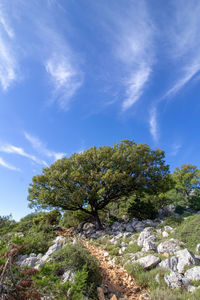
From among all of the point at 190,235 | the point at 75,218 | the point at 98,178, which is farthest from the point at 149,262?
the point at 75,218

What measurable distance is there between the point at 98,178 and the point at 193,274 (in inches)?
413

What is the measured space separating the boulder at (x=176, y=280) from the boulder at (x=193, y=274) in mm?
193

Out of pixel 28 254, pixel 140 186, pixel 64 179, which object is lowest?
pixel 28 254

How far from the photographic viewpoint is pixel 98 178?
48.9 ft

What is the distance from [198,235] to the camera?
8.16 meters

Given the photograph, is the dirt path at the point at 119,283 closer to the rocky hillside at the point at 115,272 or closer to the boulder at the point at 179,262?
the rocky hillside at the point at 115,272

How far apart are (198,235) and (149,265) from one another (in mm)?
3999

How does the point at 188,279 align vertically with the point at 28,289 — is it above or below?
below

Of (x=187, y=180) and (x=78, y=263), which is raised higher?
(x=187, y=180)

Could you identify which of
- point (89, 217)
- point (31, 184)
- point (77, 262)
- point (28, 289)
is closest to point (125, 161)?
point (89, 217)

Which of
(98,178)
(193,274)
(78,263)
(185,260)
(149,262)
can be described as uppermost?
(98,178)

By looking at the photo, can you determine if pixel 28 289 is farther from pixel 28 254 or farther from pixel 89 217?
pixel 89 217

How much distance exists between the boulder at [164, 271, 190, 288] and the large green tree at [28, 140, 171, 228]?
9360mm

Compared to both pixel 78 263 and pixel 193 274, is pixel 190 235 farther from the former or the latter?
pixel 78 263
